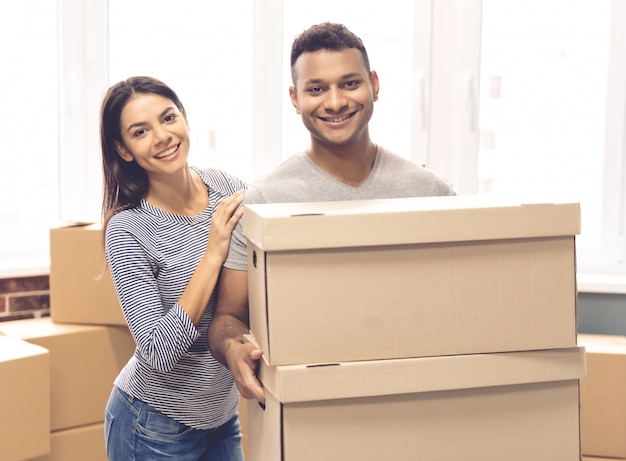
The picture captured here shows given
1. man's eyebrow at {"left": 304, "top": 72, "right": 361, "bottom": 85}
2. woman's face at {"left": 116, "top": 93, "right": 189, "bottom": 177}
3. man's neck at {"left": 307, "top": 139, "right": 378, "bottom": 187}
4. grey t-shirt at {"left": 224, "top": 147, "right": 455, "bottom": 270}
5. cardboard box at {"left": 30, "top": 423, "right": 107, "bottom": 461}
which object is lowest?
cardboard box at {"left": 30, "top": 423, "right": 107, "bottom": 461}

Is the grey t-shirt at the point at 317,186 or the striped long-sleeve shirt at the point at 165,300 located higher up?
the grey t-shirt at the point at 317,186

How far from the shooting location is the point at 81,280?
2.15 m

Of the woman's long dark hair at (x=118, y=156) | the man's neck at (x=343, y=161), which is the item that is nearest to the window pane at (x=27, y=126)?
the woman's long dark hair at (x=118, y=156)

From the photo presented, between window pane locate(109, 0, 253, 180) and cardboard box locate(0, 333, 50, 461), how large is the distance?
1.03 meters

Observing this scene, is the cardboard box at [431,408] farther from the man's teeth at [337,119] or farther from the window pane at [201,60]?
the window pane at [201,60]

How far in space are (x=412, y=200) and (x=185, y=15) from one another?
5.28ft

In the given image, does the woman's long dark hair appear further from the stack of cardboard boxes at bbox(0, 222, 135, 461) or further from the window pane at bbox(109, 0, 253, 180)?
the window pane at bbox(109, 0, 253, 180)

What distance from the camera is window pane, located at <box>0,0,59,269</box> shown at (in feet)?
8.27

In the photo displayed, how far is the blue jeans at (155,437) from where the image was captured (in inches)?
62.0

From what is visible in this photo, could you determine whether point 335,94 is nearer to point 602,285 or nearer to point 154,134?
point 154,134

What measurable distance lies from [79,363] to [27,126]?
86cm

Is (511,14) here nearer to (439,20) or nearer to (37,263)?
(439,20)

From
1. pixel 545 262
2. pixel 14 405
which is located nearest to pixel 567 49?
pixel 545 262

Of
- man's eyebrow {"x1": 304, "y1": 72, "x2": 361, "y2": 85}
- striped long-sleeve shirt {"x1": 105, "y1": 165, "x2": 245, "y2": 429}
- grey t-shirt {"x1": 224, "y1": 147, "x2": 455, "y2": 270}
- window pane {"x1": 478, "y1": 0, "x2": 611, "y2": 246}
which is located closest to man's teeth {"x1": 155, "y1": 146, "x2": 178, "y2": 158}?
striped long-sleeve shirt {"x1": 105, "y1": 165, "x2": 245, "y2": 429}
